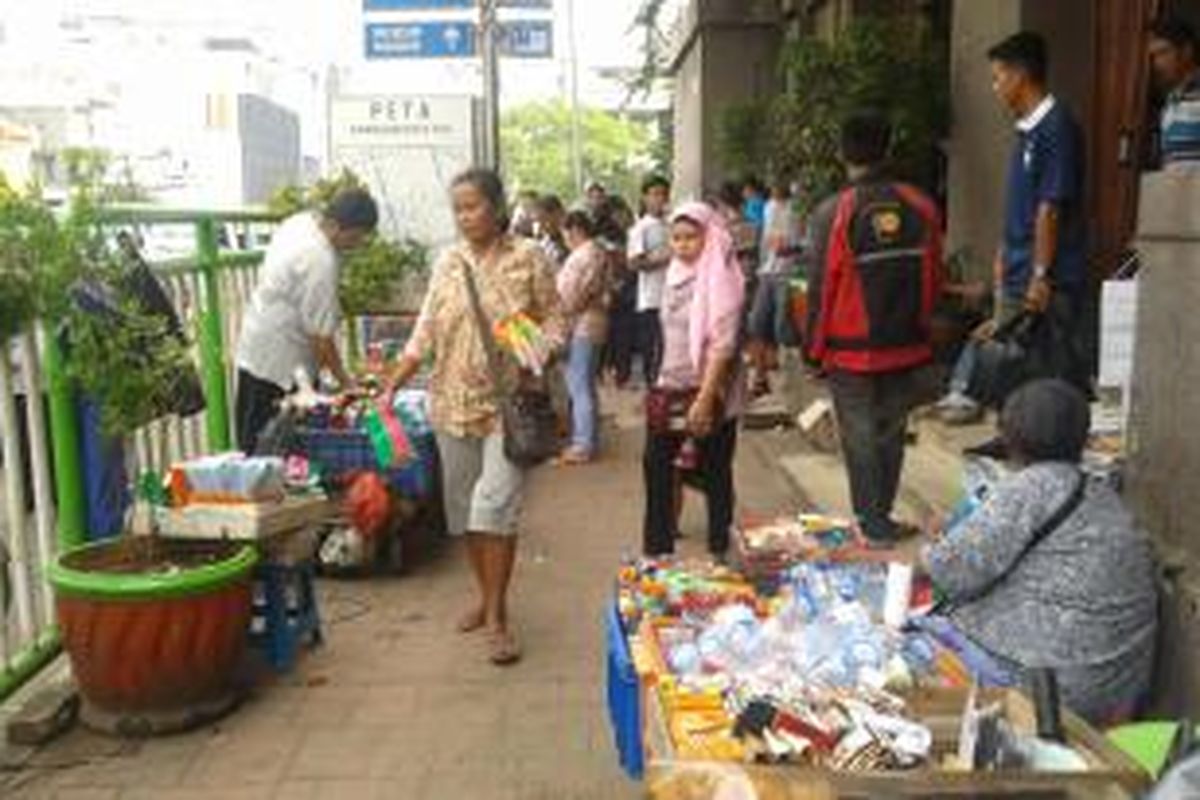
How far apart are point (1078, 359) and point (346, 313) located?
18.5 ft

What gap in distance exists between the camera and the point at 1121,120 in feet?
25.6

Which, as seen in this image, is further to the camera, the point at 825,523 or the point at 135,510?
the point at 135,510

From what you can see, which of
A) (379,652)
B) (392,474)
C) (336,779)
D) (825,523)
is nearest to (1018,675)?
(825,523)

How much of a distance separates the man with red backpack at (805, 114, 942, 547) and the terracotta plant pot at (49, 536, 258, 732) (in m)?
2.46

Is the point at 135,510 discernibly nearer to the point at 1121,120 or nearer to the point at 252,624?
the point at 252,624

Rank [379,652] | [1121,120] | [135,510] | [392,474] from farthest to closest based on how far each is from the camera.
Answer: [1121,120], [392,474], [379,652], [135,510]

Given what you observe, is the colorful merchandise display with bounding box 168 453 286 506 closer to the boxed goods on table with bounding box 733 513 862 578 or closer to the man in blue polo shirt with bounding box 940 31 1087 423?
the boxed goods on table with bounding box 733 513 862 578

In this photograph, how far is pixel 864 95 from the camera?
9688 mm

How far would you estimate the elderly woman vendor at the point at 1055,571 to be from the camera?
3.51m

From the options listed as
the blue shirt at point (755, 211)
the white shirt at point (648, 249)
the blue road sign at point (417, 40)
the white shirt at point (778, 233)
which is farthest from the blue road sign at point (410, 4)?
the blue shirt at point (755, 211)

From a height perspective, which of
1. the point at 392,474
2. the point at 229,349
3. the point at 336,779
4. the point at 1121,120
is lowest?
the point at 336,779

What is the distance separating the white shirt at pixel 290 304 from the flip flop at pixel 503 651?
176 centimetres

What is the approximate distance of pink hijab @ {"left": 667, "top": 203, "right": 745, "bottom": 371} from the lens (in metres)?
5.73

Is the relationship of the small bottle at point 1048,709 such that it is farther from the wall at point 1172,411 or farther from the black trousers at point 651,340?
the black trousers at point 651,340
